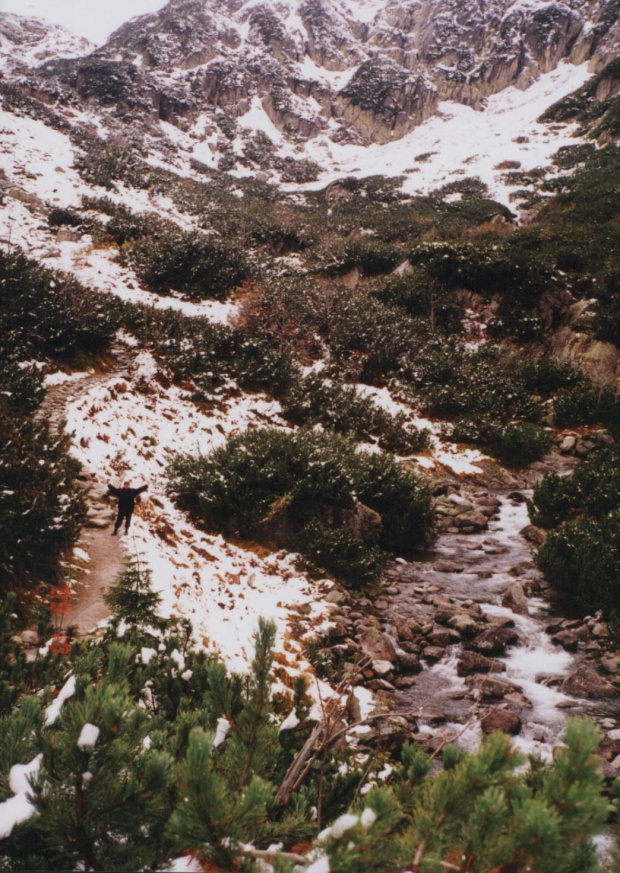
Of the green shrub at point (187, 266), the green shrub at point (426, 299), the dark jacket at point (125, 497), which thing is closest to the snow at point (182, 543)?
the dark jacket at point (125, 497)

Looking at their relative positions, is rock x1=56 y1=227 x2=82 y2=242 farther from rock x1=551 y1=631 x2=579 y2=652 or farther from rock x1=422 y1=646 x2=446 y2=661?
rock x1=551 y1=631 x2=579 y2=652

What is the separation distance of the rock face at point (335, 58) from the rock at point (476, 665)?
64753mm

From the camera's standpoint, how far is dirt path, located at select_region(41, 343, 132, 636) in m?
4.54

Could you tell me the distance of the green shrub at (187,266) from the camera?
1809cm

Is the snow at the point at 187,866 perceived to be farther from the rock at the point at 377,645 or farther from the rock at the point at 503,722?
the rock at the point at 377,645

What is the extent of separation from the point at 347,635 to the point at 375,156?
2642 inches

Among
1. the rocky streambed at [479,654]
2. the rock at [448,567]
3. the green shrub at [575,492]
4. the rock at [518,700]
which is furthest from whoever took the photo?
the green shrub at [575,492]

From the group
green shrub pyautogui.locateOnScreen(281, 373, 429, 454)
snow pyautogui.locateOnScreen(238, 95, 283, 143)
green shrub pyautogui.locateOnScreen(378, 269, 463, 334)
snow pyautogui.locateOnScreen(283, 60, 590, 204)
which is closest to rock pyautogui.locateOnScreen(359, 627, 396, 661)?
green shrub pyautogui.locateOnScreen(281, 373, 429, 454)

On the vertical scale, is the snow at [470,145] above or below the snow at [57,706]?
above

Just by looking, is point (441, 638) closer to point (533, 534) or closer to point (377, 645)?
point (377, 645)

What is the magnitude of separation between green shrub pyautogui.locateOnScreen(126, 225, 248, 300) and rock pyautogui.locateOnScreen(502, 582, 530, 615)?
15147 mm

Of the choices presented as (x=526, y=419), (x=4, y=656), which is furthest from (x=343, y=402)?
(x=4, y=656)

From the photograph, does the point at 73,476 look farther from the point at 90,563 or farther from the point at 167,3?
the point at 167,3

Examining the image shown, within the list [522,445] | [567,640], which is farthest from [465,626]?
[522,445]
